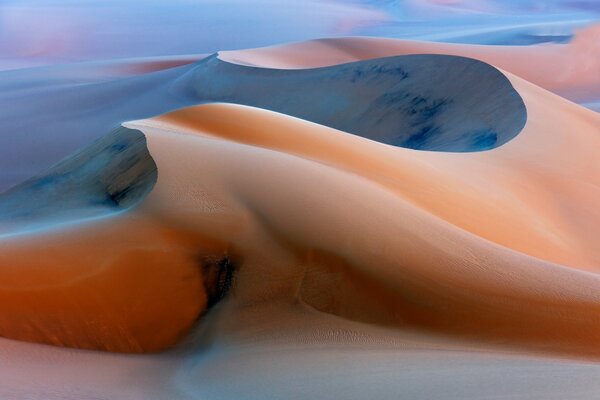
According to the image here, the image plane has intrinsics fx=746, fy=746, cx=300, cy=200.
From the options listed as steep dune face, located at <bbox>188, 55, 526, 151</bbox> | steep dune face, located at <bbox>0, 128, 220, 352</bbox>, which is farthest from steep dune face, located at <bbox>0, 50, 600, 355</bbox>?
steep dune face, located at <bbox>188, 55, 526, 151</bbox>

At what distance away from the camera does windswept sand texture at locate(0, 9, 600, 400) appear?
2113 millimetres

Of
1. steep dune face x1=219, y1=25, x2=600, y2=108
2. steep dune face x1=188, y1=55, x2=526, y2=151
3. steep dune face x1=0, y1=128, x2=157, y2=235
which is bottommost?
steep dune face x1=219, y1=25, x2=600, y2=108

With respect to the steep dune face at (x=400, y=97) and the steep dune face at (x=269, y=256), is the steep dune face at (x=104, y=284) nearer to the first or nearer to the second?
the steep dune face at (x=269, y=256)

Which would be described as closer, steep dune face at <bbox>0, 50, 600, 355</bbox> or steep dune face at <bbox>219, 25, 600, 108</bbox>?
steep dune face at <bbox>0, 50, 600, 355</bbox>

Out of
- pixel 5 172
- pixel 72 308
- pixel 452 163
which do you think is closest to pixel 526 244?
→ pixel 452 163

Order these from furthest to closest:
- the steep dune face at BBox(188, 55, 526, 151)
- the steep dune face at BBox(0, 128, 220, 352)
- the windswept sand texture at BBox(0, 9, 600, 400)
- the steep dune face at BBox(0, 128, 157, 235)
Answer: the steep dune face at BBox(188, 55, 526, 151)
the steep dune face at BBox(0, 128, 157, 235)
the steep dune face at BBox(0, 128, 220, 352)
the windswept sand texture at BBox(0, 9, 600, 400)

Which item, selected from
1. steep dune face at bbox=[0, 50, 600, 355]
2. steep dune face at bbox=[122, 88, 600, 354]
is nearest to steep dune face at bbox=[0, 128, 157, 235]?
steep dune face at bbox=[0, 50, 600, 355]

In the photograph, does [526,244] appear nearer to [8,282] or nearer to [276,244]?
[276,244]

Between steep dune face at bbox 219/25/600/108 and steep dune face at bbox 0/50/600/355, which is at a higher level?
steep dune face at bbox 0/50/600/355

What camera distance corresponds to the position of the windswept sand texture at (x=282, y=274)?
2.11 metres

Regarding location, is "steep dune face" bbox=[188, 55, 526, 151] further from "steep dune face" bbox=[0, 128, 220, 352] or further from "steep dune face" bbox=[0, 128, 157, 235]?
"steep dune face" bbox=[0, 128, 220, 352]

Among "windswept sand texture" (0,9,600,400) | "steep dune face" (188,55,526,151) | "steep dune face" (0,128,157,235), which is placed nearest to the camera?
"windswept sand texture" (0,9,600,400)

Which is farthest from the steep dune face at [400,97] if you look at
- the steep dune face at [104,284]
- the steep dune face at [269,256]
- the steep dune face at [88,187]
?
the steep dune face at [104,284]

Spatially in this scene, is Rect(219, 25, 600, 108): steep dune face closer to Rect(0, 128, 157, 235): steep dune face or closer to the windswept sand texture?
Rect(0, 128, 157, 235): steep dune face
